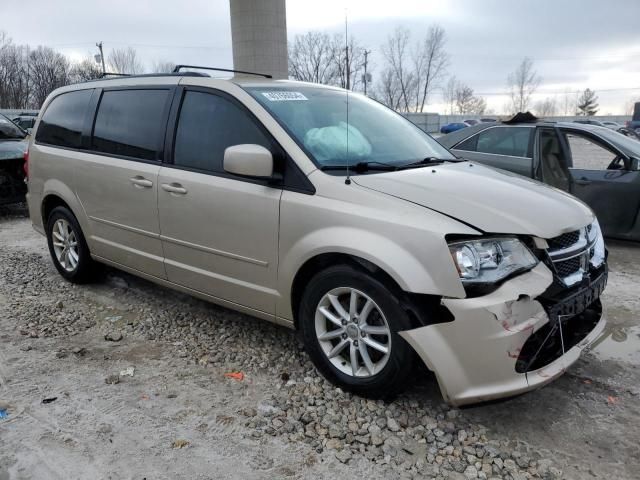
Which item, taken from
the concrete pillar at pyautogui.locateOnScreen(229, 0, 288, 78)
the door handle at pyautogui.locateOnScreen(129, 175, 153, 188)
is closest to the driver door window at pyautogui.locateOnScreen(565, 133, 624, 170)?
the door handle at pyautogui.locateOnScreen(129, 175, 153, 188)

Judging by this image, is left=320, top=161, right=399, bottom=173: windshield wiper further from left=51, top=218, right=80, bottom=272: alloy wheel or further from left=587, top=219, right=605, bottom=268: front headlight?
left=51, top=218, right=80, bottom=272: alloy wheel

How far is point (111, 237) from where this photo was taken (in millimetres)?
4273

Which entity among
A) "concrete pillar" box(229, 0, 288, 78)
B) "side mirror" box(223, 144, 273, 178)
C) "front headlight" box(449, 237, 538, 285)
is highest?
"concrete pillar" box(229, 0, 288, 78)

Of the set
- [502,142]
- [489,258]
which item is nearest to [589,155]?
[502,142]

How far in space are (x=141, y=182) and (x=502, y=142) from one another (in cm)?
462

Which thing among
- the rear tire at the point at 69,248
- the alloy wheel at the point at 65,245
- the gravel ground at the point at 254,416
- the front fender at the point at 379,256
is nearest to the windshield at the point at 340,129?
the front fender at the point at 379,256

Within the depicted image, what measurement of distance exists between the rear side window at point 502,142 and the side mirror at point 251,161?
173 inches

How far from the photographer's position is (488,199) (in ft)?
9.18

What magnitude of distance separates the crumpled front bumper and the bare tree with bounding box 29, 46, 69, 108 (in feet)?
189

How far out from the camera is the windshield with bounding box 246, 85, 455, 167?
3.23 m

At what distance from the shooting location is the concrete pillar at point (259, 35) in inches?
603

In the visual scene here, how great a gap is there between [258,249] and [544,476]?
6.19 feet

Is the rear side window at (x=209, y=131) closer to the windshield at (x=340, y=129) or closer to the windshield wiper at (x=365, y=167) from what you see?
the windshield at (x=340, y=129)

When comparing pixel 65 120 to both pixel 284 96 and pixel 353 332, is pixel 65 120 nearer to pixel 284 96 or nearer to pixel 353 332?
pixel 284 96
